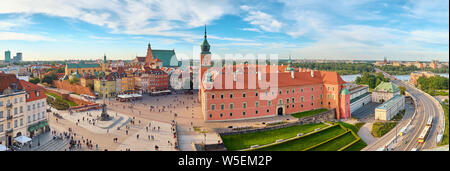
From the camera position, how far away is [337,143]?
24.4m

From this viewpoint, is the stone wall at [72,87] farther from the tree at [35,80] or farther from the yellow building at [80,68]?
the yellow building at [80,68]

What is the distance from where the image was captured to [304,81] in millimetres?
34906

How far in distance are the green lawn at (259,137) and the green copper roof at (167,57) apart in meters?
64.9

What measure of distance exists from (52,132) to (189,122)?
482 inches

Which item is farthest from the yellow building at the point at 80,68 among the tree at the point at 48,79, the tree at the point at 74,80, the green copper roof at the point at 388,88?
the green copper roof at the point at 388,88

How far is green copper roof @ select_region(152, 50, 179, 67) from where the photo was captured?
281ft

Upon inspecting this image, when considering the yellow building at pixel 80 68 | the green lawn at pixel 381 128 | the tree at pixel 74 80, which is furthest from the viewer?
the yellow building at pixel 80 68

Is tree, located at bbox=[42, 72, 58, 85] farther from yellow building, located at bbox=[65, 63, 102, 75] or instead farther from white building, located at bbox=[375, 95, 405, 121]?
white building, located at bbox=[375, 95, 405, 121]

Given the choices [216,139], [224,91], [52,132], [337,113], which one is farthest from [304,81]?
[52,132]

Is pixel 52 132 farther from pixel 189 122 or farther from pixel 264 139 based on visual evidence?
pixel 264 139

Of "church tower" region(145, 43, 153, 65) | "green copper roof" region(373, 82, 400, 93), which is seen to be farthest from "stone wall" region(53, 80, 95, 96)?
"green copper roof" region(373, 82, 400, 93)

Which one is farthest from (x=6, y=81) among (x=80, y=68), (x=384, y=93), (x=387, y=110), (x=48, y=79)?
(x=80, y=68)

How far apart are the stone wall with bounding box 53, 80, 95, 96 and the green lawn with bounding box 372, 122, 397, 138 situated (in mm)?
41515

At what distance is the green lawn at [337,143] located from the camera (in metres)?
22.5
